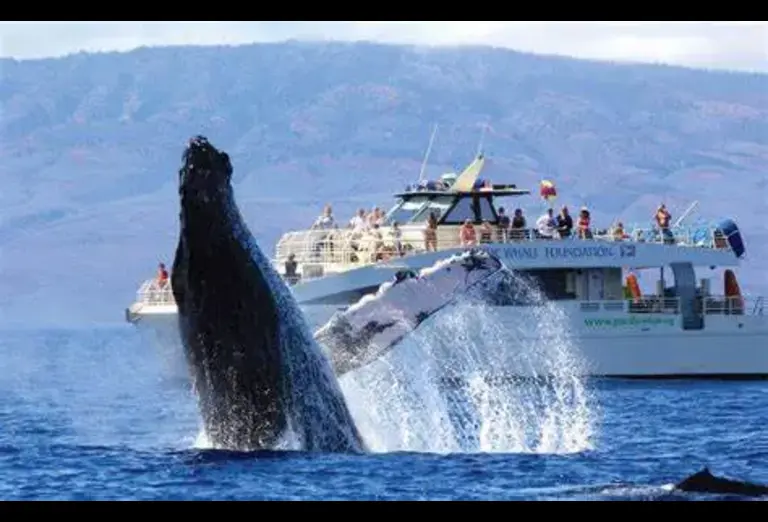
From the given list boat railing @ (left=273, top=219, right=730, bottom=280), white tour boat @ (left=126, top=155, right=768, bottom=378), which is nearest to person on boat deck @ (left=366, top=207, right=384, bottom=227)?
white tour boat @ (left=126, top=155, right=768, bottom=378)

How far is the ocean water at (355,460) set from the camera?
54.6ft

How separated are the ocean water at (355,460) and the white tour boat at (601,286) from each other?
4.36 metres

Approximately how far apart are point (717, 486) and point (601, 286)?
24.3m

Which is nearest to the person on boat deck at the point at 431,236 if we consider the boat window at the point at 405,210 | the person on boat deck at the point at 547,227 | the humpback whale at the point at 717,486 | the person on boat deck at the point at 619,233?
the boat window at the point at 405,210

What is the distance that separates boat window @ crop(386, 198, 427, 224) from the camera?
133 feet

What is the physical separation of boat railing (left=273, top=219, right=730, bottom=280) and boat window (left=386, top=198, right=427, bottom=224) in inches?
27.9

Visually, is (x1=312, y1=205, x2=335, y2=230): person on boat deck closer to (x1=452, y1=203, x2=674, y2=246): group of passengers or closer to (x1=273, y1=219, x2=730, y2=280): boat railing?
(x1=273, y1=219, x2=730, y2=280): boat railing

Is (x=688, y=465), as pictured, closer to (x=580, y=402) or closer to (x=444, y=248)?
(x=580, y=402)

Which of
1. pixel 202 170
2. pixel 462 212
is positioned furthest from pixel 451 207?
pixel 202 170

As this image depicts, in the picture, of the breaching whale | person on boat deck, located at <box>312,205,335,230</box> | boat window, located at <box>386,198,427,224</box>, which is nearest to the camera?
the breaching whale

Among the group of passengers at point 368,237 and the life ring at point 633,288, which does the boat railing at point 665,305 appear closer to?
the life ring at point 633,288

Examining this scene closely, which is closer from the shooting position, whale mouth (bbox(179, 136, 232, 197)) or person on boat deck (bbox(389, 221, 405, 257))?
whale mouth (bbox(179, 136, 232, 197))

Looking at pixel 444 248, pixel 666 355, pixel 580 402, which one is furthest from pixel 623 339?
pixel 580 402
